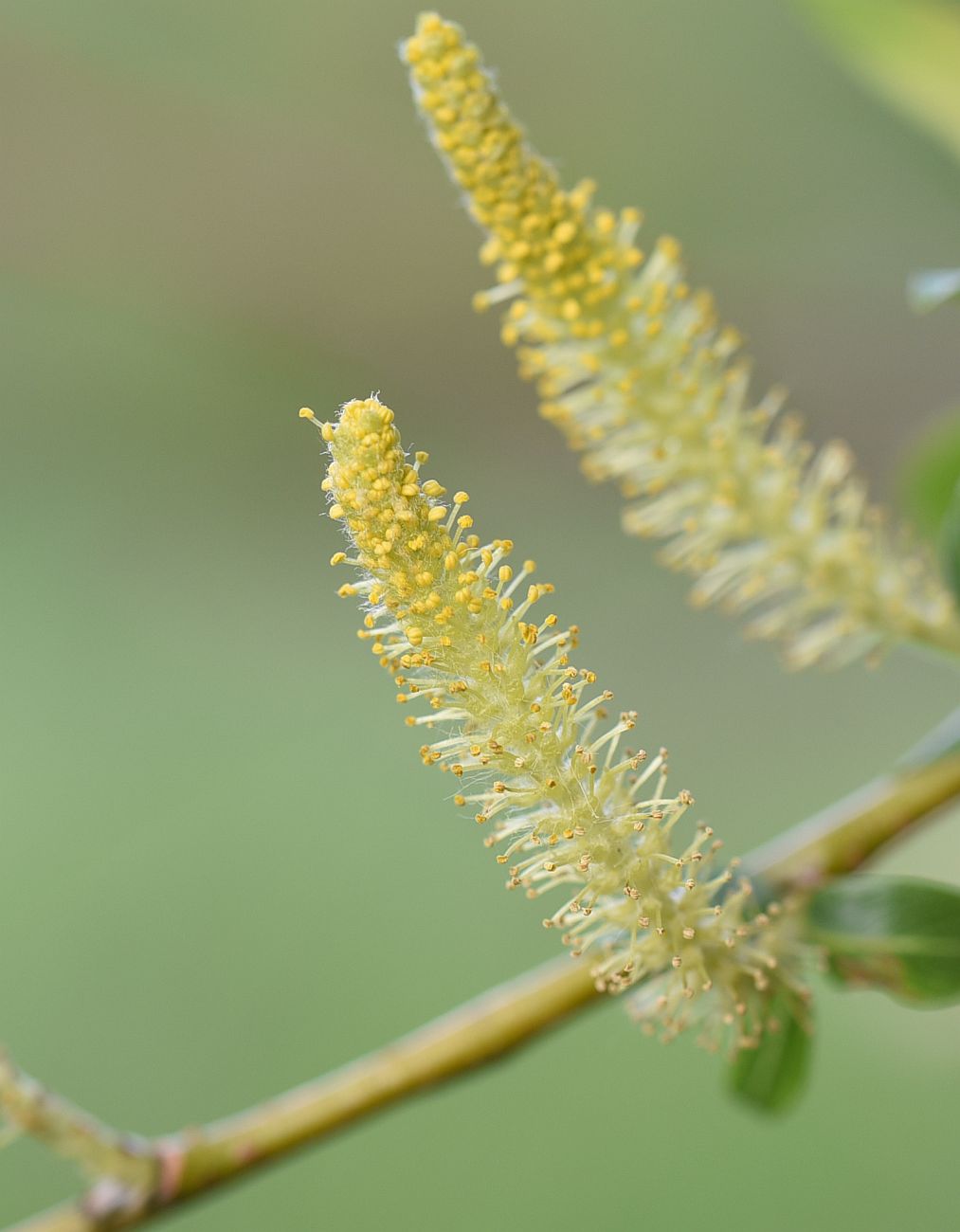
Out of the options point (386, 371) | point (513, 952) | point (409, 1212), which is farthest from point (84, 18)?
point (409, 1212)

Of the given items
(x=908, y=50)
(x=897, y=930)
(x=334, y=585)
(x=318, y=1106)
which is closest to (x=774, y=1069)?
(x=897, y=930)

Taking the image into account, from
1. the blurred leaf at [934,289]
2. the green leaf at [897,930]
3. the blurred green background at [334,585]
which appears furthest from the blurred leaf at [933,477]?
the blurred green background at [334,585]

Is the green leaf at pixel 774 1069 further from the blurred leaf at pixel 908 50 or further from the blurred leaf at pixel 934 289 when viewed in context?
the blurred leaf at pixel 908 50

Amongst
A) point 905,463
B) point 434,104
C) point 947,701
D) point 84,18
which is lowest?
point 947,701

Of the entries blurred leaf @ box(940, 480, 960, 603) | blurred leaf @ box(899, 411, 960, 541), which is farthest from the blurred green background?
blurred leaf @ box(940, 480, 960, 603)

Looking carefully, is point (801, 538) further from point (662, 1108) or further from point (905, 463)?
point (662, 1108)
